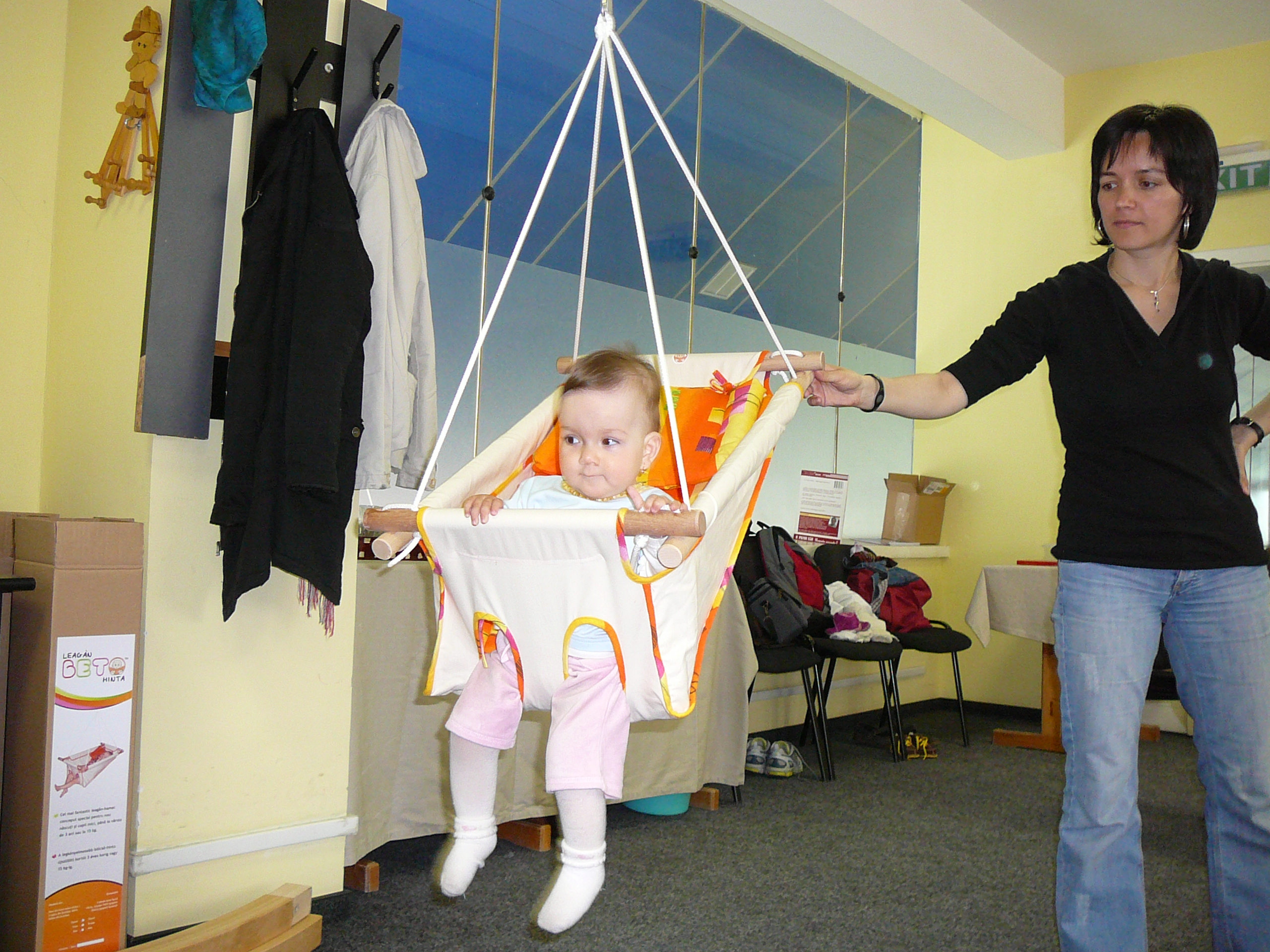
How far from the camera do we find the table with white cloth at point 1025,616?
431 cm

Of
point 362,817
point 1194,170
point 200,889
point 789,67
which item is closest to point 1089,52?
point 789,67

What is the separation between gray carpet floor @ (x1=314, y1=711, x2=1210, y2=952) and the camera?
217cm

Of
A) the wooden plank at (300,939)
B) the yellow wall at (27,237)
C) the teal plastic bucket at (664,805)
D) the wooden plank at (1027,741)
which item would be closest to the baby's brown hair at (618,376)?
the wooden plank at (300,939)

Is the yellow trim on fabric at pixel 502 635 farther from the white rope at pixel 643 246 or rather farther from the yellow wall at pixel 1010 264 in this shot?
the yellow wall at pixel 1010 264

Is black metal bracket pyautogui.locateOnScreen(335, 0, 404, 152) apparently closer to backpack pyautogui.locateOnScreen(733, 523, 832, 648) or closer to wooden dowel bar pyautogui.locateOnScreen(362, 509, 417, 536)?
wooden dowel bar pyautogui.locateOnScreen(362, 509, 417, 536)

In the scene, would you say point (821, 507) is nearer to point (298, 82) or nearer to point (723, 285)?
point (723, 285)

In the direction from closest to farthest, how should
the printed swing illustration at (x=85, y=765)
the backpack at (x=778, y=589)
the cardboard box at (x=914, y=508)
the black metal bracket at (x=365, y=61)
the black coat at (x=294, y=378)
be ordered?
the printed swing illustration at (x=85, y=765), the black coat at (x=294, y=378), the black metal bracket at (x=365, y=61), the backpack at (x=778, y=589), the cardboard box at (x=914, y=508)

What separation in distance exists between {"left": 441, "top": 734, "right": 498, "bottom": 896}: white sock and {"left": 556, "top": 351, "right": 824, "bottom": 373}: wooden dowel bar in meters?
0.62

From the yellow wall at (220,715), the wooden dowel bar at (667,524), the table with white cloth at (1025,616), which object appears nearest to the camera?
the wooden dowel bar at (667,524)

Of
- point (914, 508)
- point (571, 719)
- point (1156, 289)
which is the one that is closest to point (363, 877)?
point (571, 719)

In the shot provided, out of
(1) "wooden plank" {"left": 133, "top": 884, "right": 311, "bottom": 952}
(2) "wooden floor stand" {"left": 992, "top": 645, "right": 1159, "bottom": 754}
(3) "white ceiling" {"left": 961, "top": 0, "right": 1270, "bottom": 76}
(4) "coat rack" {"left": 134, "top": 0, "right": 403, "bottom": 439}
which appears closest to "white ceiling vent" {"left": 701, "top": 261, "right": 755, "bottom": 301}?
(3) "white ceiling" {"left": 961, "top": 0, "right": 1270, "bottom": 76}

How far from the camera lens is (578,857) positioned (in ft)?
4.06

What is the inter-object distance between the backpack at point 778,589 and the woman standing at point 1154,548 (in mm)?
1972

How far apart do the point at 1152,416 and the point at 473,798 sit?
3.84ft
